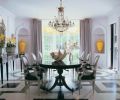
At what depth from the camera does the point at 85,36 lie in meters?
11.0

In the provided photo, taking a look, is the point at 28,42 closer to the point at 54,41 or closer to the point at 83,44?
the point at 54,41

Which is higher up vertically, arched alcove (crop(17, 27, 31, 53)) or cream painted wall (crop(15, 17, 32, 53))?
cream painted wall (crop(15, 17, 32, 53))

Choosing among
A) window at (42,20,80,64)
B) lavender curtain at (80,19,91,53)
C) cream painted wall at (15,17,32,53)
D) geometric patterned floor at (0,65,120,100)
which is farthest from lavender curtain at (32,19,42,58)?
geometric patterned floor at (0,65,120,100)

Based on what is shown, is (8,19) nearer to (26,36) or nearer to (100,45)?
(26,36)

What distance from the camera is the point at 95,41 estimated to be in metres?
11.1

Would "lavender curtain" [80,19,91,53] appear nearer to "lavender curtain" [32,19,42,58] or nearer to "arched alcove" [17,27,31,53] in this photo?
"lavender curtain" [32,19,42,58]

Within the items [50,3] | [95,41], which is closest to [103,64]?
[95,41]

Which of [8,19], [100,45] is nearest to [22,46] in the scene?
[8,19]

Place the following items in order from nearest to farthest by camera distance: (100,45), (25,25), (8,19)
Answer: (8,19)
(100,45)
(25,25)

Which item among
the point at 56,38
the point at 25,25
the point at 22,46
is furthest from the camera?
the point at 56,38

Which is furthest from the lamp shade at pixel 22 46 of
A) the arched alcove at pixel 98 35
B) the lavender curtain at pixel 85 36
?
the arched alcove at pixel 98 35

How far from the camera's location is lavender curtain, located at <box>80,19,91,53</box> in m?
11.0

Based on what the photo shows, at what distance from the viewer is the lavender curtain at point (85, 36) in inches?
432

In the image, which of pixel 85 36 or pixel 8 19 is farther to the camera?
pixel 85 36
